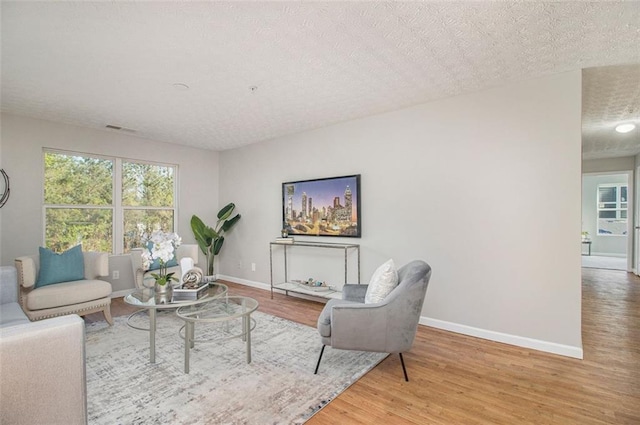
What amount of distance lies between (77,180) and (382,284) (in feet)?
14.7

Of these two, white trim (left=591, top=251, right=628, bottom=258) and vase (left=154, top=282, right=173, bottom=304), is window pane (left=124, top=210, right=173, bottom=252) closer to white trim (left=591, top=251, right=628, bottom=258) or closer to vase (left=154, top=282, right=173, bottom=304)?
vase (left=154, top=282, right=173, bottom=304)

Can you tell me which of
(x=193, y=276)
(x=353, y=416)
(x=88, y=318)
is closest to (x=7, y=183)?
(x=88, y=318)

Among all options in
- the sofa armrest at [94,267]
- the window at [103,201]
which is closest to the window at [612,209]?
the window at [103,201]

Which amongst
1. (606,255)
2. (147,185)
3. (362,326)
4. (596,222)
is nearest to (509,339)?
(362,326)

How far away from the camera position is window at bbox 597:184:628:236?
8.83 metres

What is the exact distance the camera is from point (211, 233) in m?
5.22

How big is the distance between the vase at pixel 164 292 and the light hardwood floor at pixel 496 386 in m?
1.62

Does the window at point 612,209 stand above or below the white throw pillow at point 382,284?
above

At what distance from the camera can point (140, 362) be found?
2512 mm

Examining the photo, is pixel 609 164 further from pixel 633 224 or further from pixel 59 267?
pixel 59 267

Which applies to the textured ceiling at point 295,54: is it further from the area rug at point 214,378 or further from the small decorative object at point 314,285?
the area rug at point 214,378

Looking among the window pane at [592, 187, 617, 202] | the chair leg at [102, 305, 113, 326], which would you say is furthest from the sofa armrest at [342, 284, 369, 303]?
the window pane at [592, 187, 617, 202]

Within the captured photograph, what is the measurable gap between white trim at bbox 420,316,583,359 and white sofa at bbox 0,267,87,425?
10.0 feet

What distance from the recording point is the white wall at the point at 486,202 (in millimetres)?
2666
